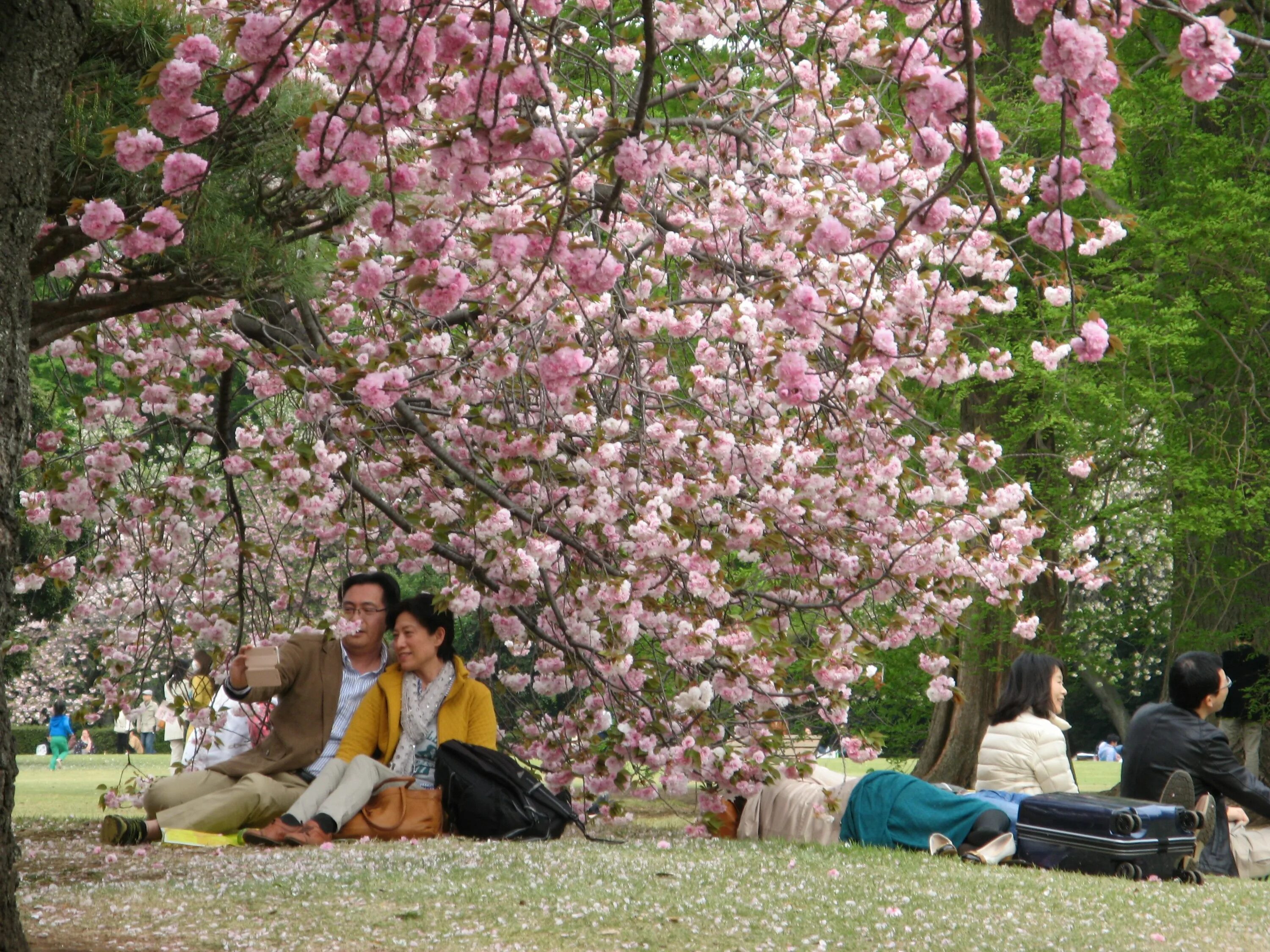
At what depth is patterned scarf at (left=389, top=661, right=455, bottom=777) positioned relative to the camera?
6234 mm

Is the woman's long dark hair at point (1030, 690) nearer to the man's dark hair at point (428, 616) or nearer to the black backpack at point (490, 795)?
the black backpack at point (490, 795)

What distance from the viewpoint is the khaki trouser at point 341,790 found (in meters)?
5.76

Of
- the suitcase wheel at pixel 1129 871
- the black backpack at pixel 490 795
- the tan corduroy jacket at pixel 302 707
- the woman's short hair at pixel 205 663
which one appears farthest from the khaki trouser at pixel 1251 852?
the woman's short hair at pixel 205 663

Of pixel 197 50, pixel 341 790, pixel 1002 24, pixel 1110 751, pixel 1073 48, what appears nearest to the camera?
pixel 1073 48

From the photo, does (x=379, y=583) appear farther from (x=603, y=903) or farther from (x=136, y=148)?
(x=136, y=148)

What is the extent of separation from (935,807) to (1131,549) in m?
4.49

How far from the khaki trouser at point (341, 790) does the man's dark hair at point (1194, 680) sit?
141 inches

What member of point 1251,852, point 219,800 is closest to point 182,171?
point 219,800

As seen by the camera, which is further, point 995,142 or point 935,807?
point 935,807

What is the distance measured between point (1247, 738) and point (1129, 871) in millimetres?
3428

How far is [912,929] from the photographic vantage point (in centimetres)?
378

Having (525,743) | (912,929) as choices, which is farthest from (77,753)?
(912,929)

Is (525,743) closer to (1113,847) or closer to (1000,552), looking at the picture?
(1000,552)

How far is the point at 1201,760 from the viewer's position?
19.7 ft
